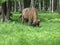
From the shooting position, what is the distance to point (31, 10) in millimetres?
18781

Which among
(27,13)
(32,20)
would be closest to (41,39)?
(32,20)

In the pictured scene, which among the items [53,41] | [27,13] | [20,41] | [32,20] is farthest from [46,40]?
[27,13]

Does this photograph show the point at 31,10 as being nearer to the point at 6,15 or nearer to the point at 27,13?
the point at 27,13

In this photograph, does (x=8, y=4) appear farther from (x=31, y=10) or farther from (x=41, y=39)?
(x=41, y=39)

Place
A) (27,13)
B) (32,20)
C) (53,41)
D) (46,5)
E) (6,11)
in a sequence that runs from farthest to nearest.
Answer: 1. (46,5)
2. (6,11)
3. (27,13)
4. (32,20)
5. (53,41)

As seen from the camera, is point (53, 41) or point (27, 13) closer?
point (53, 41)

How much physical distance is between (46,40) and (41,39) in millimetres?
359

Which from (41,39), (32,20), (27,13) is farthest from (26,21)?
(41,39)

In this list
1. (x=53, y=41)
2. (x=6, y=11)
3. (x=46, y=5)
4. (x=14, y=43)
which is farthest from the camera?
(x=46, y=5)

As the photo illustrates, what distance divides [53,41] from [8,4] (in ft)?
45.4

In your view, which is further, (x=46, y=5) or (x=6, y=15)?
(x=46, y=5)

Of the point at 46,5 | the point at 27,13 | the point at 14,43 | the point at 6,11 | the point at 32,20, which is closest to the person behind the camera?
the point at 14,43

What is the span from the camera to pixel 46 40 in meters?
10.6

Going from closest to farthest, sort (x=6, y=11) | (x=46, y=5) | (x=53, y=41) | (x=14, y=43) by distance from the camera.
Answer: (x=14, y=43) → (x=53, y=41) → (x=6, y=11) → (x=46, y=5)
